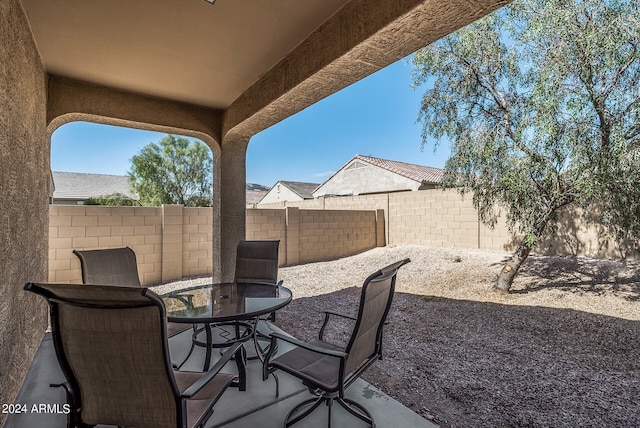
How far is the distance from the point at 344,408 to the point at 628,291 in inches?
225

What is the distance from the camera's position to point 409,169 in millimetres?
16828

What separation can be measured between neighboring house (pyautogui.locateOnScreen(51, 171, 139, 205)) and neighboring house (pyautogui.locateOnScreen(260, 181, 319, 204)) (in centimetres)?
983

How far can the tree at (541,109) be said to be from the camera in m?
4.13

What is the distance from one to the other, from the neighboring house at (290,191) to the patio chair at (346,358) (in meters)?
19.8

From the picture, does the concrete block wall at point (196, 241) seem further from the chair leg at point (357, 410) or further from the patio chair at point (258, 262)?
the chair leg at point (357, 410)

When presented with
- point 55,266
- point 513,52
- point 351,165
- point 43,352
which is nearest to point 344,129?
point 351,165

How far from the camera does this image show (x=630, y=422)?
7.28 ft

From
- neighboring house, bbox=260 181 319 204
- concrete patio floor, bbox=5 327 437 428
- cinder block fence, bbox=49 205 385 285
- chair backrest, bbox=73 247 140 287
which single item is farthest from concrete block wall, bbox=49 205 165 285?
neighboring house, bbox=260 181 319 204

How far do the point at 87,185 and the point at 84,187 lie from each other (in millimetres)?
399

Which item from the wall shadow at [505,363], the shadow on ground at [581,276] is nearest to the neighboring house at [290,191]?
the shadow on ground at [581,276]

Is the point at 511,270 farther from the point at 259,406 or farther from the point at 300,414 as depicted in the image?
the point at 259,406

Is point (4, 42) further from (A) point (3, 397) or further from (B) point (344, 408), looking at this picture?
(B) point (344, 408)

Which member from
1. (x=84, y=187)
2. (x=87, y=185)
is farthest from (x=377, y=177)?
(x=87, y=185)

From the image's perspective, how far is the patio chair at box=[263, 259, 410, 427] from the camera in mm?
1761
